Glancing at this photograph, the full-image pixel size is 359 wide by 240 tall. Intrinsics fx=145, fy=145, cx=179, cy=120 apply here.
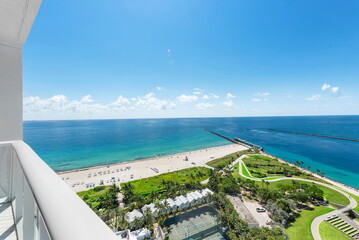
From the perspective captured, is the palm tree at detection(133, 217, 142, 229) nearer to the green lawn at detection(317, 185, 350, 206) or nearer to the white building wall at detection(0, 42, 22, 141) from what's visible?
the white building wall at detection(0, 42, 22, 141)

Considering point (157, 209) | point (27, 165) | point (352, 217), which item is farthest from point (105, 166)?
point (352, 217)

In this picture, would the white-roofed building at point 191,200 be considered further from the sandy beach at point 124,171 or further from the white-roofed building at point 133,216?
the sandy beach at point 124,171

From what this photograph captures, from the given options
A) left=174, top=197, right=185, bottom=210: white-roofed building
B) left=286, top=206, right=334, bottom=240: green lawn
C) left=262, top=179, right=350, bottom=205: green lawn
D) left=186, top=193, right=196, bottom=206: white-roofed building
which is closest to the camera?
left=286, top=206, right=334, bottom=240: green lawn

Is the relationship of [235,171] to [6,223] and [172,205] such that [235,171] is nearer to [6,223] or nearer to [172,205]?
[172,205]

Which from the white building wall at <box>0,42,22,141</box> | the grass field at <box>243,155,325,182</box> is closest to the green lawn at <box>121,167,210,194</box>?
the grass field at <box>243,155,325,182</box>

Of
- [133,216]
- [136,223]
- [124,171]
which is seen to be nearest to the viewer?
[136,223]

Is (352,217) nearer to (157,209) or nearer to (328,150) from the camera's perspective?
(157,209)

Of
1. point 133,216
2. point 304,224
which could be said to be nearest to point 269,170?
point 304,224
